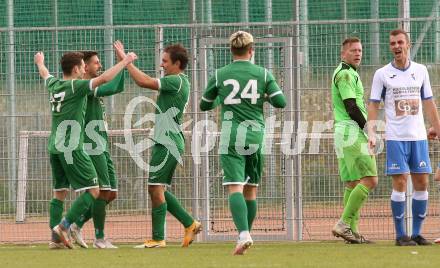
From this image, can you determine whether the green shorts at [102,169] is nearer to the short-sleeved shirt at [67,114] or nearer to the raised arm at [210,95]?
the short-sleeved shirt at [67,114]

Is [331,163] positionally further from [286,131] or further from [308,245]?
[308,245]

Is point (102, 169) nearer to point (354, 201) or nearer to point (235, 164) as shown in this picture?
point (235, 164)

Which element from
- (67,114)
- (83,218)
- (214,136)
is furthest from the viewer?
(214,136)

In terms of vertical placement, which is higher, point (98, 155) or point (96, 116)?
point (96, 116)

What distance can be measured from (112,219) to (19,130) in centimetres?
154

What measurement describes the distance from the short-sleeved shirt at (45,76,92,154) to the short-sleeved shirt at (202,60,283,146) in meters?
1.67

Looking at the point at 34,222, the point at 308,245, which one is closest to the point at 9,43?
the point at 34,222

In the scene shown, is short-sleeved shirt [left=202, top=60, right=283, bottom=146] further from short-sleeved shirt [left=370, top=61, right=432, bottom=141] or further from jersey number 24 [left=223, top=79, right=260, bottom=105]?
short-sleeved shirt [left=370, top=61, right=432, bottom=141]

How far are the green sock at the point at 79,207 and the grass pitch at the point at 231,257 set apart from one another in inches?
13.5

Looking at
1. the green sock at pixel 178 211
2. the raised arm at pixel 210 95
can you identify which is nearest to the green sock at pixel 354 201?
the green sock at pixel 178 211

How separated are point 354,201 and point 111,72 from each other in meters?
2.87

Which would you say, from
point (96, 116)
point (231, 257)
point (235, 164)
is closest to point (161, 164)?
point (96, 116)

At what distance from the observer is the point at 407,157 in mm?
13242

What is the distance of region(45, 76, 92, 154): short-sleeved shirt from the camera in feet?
43.4
